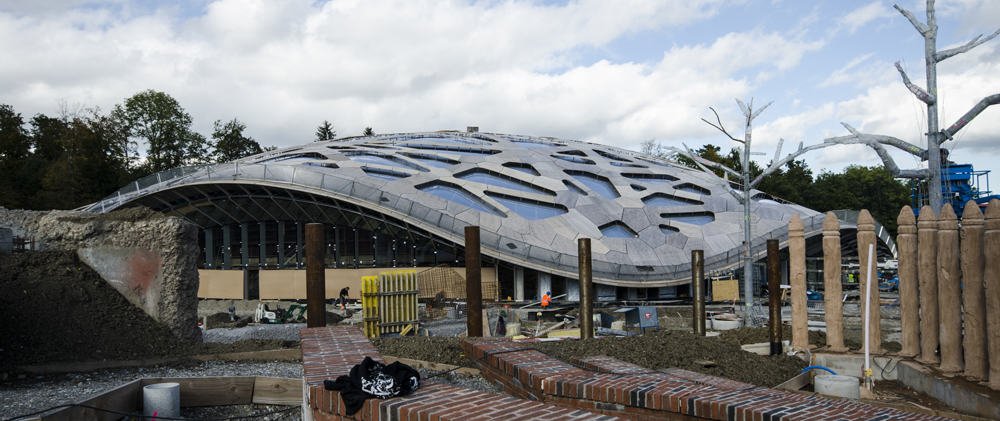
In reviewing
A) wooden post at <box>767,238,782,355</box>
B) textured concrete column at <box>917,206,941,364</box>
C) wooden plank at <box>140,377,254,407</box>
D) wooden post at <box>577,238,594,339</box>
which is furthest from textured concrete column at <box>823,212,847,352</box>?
wooden plank at <box>140,377,254,407</box>

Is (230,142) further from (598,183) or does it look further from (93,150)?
(598,183)

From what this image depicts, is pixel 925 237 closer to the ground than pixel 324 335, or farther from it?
farther from it

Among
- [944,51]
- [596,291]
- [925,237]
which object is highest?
[944,51]

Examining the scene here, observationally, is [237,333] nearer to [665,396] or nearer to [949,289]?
[665,396]

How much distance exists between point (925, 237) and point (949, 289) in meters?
0.86

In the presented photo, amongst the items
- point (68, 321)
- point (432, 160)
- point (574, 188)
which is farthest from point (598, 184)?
point (68, 321)

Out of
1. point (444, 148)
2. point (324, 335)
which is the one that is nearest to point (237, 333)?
point (324, 335)

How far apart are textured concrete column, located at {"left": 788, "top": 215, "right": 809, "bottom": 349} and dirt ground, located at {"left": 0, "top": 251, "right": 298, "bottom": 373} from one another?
959 cm

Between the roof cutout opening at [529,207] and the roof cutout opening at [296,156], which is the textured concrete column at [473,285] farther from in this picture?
the roof cutout opening at [296,156]

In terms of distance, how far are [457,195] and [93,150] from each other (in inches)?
1814

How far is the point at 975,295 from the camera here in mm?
8609

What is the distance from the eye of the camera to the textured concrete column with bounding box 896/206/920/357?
10211 mm

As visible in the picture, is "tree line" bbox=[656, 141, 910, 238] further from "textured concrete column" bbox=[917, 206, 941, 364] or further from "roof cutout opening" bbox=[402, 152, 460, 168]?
"textured concrete column" bbox=[917, 206, 941, 364]

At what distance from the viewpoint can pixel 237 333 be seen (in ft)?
56.4
